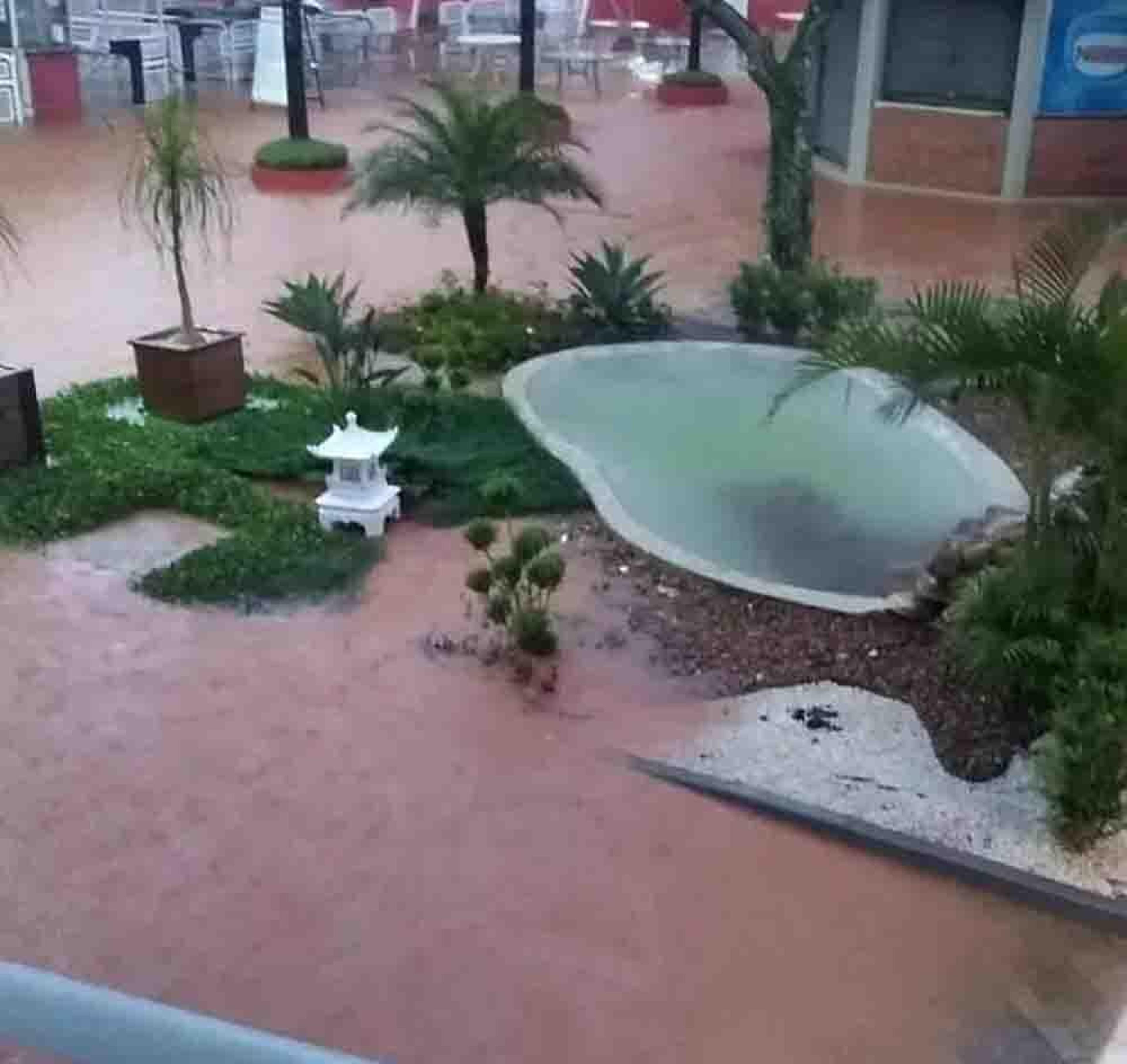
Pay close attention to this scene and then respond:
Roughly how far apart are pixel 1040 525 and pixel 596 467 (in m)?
2.47

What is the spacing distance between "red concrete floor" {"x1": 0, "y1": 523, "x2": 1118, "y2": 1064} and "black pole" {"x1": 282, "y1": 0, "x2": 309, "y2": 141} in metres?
8.85

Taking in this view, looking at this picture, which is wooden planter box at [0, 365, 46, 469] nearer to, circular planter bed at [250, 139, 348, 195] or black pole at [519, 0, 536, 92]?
circular planter bed at [250, 139, 348, 195]

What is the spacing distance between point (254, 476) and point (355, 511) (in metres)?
0.81

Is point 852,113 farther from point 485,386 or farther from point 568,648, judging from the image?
point 568,648

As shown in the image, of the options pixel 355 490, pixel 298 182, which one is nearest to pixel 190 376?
pixel 355 490

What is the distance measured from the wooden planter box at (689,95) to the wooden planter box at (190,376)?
12053mm

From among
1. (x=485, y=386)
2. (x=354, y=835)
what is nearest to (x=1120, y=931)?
(x=354, y=835)

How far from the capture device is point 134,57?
16.0 metres

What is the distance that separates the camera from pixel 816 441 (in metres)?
6.93

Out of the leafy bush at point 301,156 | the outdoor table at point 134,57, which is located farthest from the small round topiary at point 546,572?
the outdoor table at point 134,57

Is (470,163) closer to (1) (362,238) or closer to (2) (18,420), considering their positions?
(1) (362,238)

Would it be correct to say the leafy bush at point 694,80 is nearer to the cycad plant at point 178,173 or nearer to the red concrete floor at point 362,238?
the red concrete floor at point 362,238

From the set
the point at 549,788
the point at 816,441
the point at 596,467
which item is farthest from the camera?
the point at 816,441

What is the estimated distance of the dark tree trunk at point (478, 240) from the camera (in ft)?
27.5
